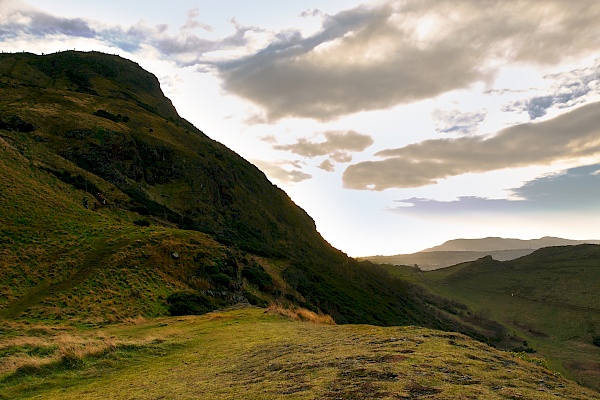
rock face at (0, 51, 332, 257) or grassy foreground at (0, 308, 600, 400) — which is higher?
rock face at (0, 51, 332, 257)

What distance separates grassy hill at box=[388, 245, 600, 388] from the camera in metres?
96.9

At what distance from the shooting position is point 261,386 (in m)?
11.7

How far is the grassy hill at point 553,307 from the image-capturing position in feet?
318

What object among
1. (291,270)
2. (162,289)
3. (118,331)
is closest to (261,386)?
(118,331)

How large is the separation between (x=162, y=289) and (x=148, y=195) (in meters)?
45.3

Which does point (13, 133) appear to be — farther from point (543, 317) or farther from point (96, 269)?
point (543, 317)

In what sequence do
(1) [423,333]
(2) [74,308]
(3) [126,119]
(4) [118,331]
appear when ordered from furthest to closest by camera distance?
(3) [126,119], (2) [74,308], (4) [118,331], (1) [423,333]

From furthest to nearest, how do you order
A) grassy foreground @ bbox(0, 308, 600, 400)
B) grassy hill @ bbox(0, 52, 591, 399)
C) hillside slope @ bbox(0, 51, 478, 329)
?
hillside slope @ bbox(0, 51, 478, 329) < grassy hill @ bbox(0, 52, 591, 399) < grassy foreground @ bbox(0, 308, 600, 400)

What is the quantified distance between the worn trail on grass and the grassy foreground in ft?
15.1

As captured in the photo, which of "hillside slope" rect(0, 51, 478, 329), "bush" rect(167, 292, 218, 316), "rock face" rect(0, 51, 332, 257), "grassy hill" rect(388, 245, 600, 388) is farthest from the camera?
"grassy hill" rect(388, 245, 600, 388)

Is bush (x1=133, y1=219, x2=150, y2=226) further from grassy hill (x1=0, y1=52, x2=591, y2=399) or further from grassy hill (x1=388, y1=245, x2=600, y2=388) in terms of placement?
grassy hill (x1=388, y1=245, x2=600, y2=388)

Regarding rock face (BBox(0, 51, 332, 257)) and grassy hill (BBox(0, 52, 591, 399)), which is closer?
grassy hill (BBox(0, 52, 591, 399))

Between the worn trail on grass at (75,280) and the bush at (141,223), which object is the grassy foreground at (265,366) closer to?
the worn trail on grass at (75,280)

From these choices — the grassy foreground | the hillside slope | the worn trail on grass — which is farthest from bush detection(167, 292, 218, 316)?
the worn trail on grass
